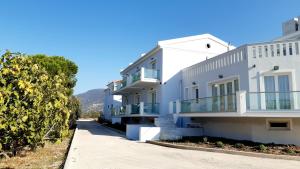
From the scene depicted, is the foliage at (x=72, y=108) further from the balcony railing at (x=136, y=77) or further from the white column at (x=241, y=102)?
the white column at (x=241, y=102)

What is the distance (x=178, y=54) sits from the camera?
2542cm

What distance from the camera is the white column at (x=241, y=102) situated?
47.9ft

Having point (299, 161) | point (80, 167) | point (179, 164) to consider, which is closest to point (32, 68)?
point (80, 167)

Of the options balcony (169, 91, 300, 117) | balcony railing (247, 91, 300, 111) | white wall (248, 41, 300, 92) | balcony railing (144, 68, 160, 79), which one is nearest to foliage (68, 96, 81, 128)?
balcony railing (144, 68, 160, 79)

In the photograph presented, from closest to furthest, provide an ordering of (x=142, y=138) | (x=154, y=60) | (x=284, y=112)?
(x=284, y=112)
(x=142, y=138)
(x=154, y=60)

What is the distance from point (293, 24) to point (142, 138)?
680 inches

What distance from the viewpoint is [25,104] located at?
8453 mm

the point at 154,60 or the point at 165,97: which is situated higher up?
the point at 154,60

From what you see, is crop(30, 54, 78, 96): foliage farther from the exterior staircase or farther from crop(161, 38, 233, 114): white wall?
the exterior staircase

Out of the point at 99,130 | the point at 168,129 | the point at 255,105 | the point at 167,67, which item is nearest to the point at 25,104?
the point at 255,105

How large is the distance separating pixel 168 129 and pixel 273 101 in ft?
27.1

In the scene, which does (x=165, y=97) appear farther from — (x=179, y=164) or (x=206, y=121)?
(x=179, y=164)

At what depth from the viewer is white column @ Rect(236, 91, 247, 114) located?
14.6 meters

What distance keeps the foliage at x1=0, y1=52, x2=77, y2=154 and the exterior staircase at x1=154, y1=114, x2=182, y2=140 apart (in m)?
8.12
